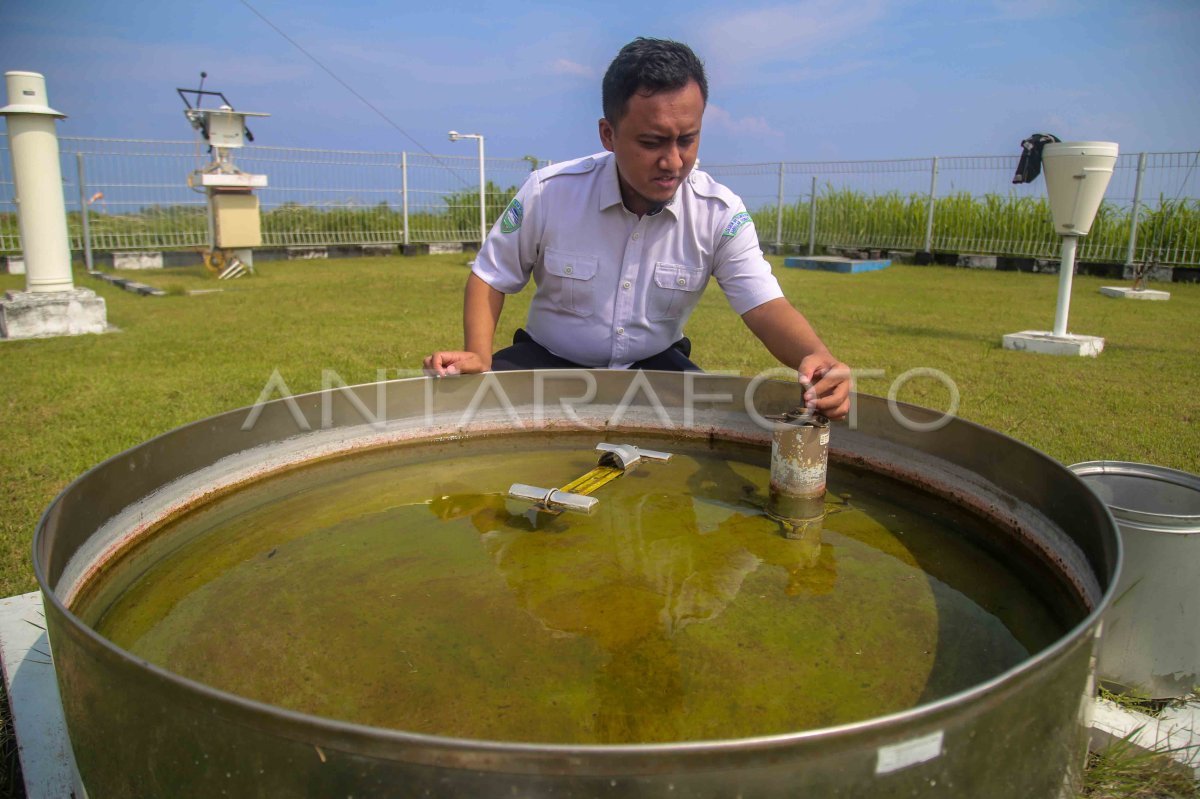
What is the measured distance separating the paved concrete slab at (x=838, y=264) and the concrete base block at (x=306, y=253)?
6.96 m

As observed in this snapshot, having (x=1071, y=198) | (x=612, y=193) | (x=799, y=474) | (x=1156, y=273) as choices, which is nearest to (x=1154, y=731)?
(x=799, y=474)

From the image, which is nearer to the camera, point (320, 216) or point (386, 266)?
point (386, 266)

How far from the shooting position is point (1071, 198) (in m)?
4.80

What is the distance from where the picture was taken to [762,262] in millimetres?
2307

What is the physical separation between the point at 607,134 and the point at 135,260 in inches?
406

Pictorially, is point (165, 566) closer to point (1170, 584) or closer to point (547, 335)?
point (547, 335)

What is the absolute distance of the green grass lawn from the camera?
127 inches

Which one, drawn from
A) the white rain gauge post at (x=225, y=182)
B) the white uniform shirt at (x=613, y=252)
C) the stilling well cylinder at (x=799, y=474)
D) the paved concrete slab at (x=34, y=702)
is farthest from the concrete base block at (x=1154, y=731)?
the white rain gauge post at (x=225, y=182)

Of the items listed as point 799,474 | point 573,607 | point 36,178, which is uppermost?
point 36,178

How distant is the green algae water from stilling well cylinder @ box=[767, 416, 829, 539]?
41 mm

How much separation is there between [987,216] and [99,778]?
13.2 meters

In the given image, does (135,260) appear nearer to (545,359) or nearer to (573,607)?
(545,359)

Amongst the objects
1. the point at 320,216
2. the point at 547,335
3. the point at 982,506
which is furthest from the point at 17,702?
the point at 320,216

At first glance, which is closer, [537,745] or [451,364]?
[537,745]
